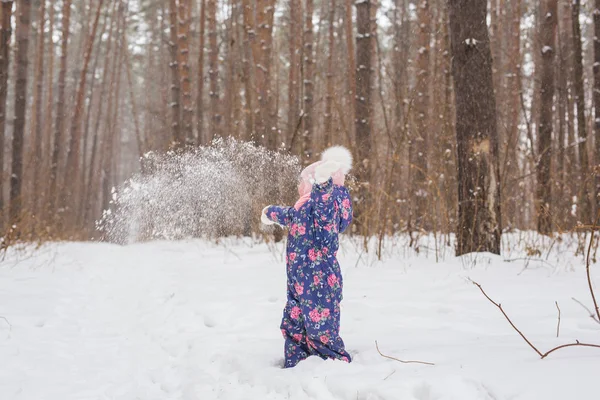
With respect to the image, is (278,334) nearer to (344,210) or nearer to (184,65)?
(344,210)

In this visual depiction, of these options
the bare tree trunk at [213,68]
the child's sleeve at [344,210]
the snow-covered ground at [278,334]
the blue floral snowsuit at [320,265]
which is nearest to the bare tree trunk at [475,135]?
the snow-covered ground at [278,334]

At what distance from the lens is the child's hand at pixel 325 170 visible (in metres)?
2.75

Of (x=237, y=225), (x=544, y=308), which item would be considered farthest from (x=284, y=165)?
(x=544, y=308)

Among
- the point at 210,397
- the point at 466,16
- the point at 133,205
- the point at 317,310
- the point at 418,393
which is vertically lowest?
the point at 210,397

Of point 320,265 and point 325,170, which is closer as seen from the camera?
point 325,170

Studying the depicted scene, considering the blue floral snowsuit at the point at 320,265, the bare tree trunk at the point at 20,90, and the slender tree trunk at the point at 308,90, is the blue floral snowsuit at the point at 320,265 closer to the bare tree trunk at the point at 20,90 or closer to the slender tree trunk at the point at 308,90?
the bare tree trunk at the point at 20,90

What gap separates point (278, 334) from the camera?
3639 mm

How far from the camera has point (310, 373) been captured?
2.71 meters

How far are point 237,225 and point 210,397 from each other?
6.66 m

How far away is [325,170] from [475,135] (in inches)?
129

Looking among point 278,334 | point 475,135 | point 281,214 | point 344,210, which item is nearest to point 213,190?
point 475,135

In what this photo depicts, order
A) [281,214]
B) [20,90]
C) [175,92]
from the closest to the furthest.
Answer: [281,214], [20,90], [175,92]

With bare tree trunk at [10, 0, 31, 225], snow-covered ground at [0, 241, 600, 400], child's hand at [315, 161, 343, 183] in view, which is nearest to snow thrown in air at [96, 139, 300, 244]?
snow-covered ground at [0, 241, 600, 400]

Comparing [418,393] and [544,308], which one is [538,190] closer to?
[544,308]
